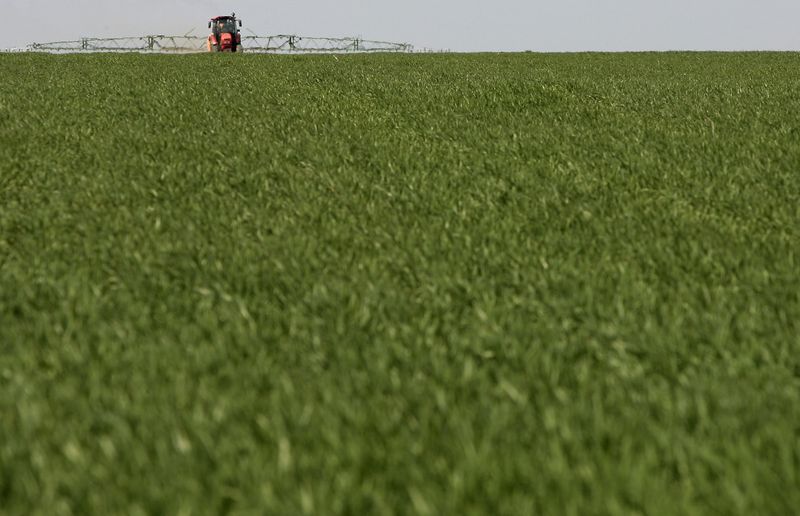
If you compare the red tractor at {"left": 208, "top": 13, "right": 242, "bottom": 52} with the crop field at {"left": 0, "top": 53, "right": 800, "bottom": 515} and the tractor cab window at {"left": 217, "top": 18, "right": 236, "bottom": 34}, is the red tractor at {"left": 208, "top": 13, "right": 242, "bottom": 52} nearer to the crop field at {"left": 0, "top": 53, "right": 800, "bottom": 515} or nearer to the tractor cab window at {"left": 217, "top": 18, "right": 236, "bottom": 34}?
the tractor cab window at {"left": 217, "top": 18, "right": 236, "bottom": 34}

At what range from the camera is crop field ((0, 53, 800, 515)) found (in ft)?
7.79

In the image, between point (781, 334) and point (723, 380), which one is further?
point (781, 334)

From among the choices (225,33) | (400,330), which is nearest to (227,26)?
(225,33)

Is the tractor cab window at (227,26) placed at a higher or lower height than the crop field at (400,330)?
higher

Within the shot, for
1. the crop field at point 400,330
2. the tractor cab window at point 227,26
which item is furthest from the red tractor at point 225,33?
the crop field at point 400,330

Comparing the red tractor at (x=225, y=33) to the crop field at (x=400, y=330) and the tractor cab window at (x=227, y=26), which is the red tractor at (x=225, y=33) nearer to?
the tractor cab window at (x=227, y=26)

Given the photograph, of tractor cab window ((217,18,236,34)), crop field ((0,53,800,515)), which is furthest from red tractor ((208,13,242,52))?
crop field ((0,53,800,515))

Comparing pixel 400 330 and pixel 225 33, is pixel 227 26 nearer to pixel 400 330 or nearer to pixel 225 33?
pixel 225 33

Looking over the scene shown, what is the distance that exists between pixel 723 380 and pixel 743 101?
10.9 m

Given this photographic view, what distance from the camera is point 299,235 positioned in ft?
17.1

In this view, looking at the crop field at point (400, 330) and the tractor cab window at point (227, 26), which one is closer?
the crop field at point (400, 330)

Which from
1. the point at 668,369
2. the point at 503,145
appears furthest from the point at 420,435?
the point at 503,145

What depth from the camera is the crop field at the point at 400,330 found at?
2.37 m

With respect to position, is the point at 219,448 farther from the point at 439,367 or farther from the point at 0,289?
the point at 0,289
